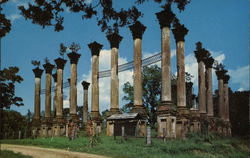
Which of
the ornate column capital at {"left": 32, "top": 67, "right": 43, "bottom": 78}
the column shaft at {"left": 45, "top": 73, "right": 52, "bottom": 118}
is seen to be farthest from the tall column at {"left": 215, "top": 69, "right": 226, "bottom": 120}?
the ornate column capital at {"left": 32, "top": 67, "right": 43, "bottom": 78}

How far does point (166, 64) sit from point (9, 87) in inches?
611

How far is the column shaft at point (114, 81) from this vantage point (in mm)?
29953

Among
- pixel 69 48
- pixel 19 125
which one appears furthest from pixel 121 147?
pixel 19 125

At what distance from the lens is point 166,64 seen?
A: 79.5 ft

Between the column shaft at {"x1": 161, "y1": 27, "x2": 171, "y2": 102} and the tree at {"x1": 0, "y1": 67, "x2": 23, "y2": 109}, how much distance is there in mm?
14351

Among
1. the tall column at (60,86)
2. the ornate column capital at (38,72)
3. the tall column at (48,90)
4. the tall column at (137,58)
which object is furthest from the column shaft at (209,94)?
the ornate column capital at (38,72)

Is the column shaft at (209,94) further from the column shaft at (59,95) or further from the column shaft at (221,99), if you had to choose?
the column shaft at (59,95)

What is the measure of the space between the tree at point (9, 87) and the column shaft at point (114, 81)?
1902 cm

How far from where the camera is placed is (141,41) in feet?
92.2

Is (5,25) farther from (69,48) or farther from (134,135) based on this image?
(69,48)

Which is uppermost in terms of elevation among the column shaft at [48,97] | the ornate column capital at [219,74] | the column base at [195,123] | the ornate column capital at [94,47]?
the ornate column capital at [94,47]

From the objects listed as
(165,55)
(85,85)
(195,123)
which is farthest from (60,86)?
(165,55)

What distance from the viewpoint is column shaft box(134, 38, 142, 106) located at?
26484mm

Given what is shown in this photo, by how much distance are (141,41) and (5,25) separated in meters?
19.2
